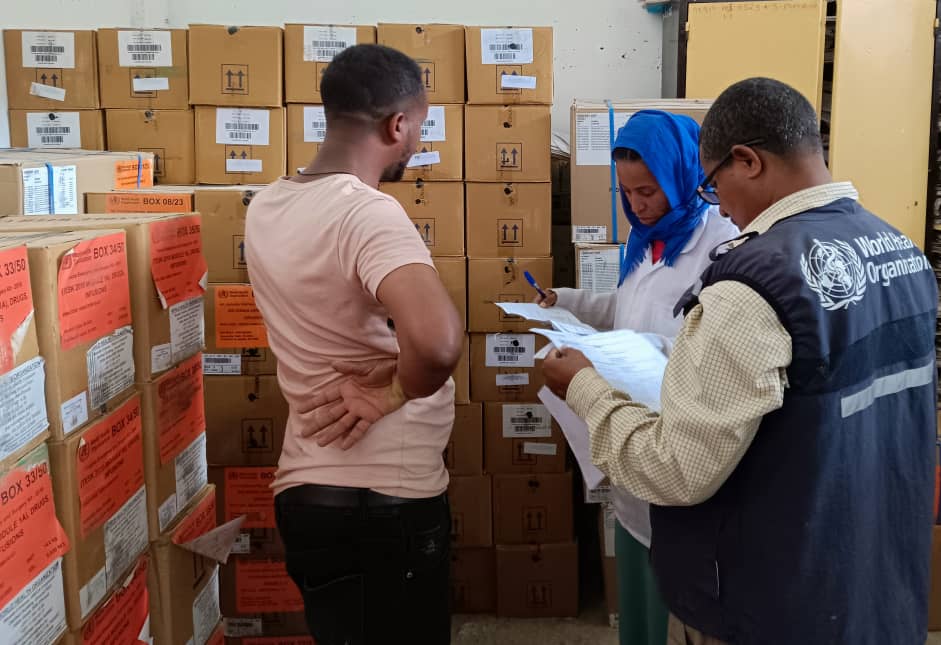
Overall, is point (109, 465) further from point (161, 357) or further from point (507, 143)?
point (507, 143)

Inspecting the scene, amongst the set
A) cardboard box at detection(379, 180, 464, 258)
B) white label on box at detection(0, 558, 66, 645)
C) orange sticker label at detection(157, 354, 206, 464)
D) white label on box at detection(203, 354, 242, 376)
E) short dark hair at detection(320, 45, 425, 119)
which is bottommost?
white label on box at detection(0, 558, 66, 645)

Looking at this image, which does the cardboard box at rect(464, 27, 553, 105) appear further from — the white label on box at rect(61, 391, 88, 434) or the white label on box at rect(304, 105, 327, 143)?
the white label on box at rect(61, 391, 88, 434)

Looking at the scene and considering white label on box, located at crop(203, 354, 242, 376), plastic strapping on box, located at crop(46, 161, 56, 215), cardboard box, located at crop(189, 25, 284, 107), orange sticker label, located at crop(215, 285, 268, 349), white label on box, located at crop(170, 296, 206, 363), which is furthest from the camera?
cardboard box, located at crop(189, 25, 284, 107)

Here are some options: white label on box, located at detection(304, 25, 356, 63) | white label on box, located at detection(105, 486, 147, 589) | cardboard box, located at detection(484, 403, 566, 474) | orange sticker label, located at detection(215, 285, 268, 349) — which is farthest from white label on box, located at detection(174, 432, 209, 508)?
white label on box, located at detection(304, 25, 356, 63)

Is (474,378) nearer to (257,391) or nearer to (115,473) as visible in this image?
(257,391)

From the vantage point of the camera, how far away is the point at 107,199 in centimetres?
194

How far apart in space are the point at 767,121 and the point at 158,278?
0.92 meters

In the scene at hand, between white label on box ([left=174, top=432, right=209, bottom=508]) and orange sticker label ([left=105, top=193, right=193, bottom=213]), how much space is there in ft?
2.30

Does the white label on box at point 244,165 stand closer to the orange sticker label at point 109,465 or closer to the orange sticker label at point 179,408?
the orange sticker label at point 179,408

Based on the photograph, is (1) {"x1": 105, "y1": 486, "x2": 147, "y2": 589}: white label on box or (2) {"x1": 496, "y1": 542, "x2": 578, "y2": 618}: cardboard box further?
(2) {"x1": 496, "y1": 542, "x2": 578, "y2": 618}: cardboard box

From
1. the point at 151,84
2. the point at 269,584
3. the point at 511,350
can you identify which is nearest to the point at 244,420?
the point at 269,584

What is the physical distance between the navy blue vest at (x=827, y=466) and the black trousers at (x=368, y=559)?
38cm

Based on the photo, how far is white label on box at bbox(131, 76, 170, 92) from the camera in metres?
2.45

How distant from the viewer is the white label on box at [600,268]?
250 centimetres
